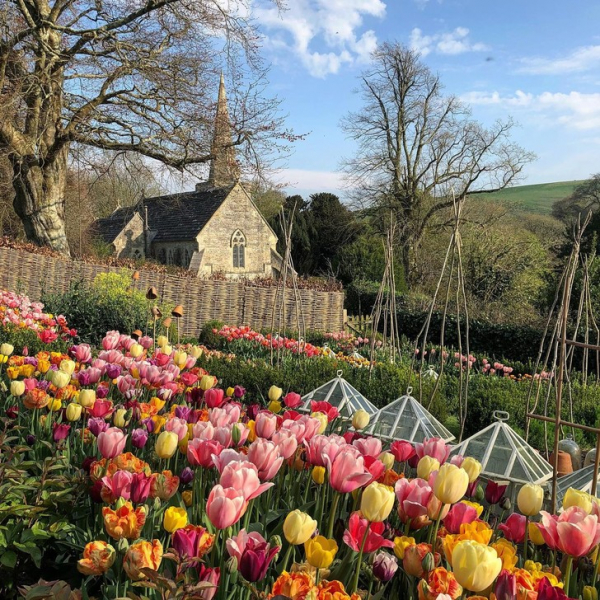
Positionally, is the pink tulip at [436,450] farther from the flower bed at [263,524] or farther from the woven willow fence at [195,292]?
the woven willow fence at [195,292]

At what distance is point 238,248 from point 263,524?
32245mm

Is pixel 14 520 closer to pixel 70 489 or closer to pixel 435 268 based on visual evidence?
pixel 70 489

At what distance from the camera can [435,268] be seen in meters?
26.1

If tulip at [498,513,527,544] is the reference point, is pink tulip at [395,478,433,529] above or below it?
above

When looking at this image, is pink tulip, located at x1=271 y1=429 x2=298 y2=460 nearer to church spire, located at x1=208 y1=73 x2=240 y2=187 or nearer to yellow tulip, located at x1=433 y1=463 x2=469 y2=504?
yellow tulip, located at x1=433 y1=463 x2=469 y2=504

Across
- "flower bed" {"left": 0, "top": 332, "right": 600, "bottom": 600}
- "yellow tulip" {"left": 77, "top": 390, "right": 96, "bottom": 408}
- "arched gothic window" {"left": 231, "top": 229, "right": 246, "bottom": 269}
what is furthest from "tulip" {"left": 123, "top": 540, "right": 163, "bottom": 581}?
"arched gothic window" {"left": 231, "top": 229, "right": 246, "bottom": 269}

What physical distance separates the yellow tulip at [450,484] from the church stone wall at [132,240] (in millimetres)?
35450

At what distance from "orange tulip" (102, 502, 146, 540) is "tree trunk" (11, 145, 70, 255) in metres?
17.5

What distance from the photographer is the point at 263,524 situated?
1646 mm

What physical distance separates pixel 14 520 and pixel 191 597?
0.96 m

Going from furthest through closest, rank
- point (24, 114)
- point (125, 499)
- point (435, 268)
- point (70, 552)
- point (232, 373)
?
point (435, 268) → point (24, 114) → point (232, 373) → point (70, 552) → point (125, 499)

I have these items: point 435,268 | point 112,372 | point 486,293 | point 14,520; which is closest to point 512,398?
point 112,372

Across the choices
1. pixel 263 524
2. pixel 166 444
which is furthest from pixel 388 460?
pixel 166 444

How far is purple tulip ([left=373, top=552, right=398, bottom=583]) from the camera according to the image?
134 cm
